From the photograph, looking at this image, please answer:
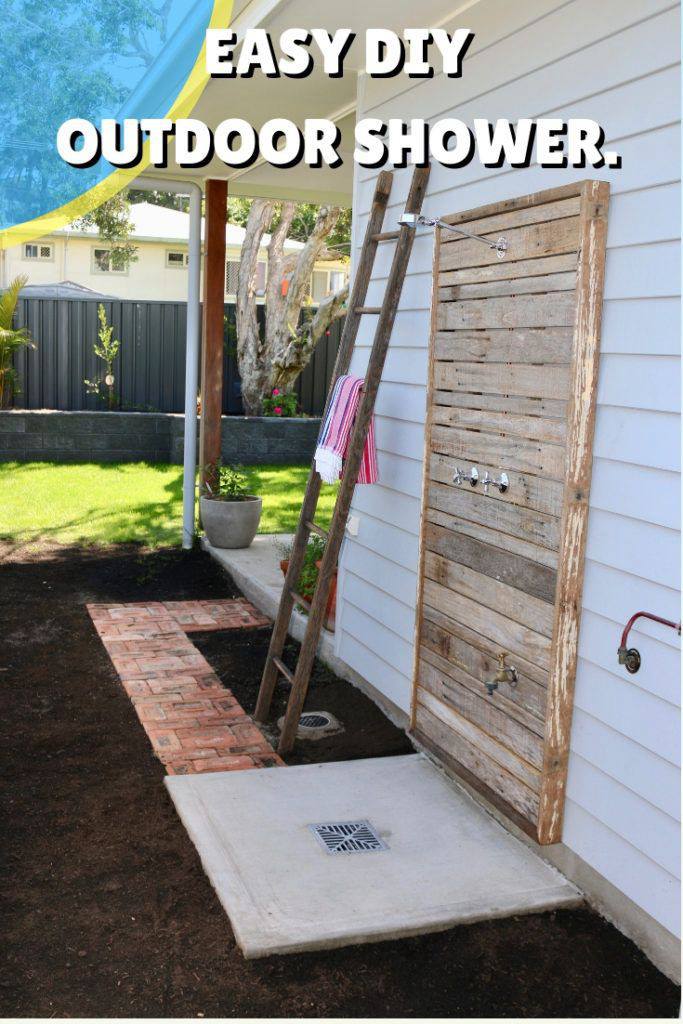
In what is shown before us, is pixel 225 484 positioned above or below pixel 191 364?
below

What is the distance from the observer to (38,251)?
24312 mm

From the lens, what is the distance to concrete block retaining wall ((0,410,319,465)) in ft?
38.7

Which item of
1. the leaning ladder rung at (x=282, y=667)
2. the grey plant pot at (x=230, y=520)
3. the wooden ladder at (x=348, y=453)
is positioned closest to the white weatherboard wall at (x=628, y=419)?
the wooden ladder at (x=348, y=453)

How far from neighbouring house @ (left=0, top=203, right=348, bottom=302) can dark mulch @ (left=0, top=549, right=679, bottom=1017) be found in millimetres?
20679

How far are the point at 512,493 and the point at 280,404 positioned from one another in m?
9.56

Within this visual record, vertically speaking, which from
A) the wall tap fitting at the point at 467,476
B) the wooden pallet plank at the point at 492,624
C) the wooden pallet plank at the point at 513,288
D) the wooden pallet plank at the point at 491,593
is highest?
the wooden pallet plank at the point at 513,288

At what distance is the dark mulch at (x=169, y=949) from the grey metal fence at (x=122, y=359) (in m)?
9.69

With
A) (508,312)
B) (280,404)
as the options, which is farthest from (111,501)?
(508,312)

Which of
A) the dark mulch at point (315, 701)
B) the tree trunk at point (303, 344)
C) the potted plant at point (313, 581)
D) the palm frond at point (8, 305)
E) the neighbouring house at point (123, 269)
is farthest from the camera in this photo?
the neighbouring house at point (123, 269)

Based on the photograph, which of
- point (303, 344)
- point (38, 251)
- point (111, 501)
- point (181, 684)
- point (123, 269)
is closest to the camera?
point (181, 684)

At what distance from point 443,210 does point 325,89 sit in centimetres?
163

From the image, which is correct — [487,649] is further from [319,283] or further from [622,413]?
[319,283]

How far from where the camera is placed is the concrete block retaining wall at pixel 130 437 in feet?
38.7

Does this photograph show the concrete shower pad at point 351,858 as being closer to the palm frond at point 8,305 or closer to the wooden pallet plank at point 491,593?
the wooden pallet plank at point 491,593
